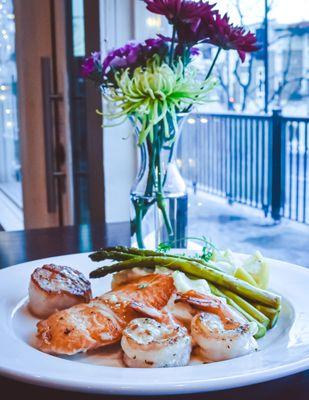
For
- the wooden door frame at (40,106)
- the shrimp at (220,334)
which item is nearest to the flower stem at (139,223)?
the shrimp at (220,334)

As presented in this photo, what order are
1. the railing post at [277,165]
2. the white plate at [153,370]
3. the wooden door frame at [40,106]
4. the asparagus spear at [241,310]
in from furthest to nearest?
the railing post at [277,165]
the wooden door frame at [40,106]
the asparagus spear at [241,310]
the white plate at [153,370]

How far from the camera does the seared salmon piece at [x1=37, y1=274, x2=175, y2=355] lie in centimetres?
85

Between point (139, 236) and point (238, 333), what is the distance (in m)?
0.61

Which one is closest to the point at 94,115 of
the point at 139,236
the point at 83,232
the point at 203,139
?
the point at 83,232

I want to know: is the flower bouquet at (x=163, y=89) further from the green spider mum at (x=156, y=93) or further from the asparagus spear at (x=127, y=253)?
the asparagus spear at (x=127, y=253)

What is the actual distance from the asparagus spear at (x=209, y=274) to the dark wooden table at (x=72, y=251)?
0.23m

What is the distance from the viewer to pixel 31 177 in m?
3.55

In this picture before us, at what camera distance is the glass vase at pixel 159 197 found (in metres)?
1.38

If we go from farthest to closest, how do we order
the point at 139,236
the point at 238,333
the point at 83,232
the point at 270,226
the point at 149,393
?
the point at 270,226 < the point at 83,232 < the point at 139,236 < the point at 238,333 < the point at 149,393

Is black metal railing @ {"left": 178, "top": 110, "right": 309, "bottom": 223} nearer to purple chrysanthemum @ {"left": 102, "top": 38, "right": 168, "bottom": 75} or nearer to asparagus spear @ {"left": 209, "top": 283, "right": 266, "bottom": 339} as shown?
purple chrysanthemum @ {"left": 102, "top": 38, "right": 168, "bottom": 75}

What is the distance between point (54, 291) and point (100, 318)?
0.14m

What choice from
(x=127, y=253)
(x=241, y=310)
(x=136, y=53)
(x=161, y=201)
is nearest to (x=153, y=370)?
(x=241, y=310)

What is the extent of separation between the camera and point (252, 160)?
599 centimetres

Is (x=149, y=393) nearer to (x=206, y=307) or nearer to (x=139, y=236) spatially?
(x=206, y=307)
